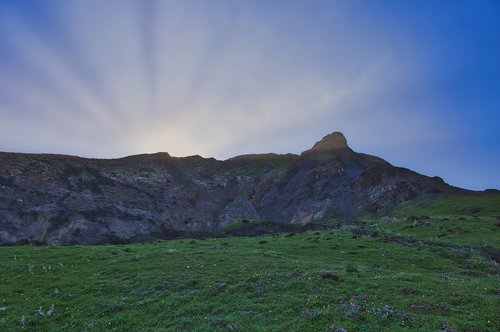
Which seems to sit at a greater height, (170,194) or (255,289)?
(170,194)

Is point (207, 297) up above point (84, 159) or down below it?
below

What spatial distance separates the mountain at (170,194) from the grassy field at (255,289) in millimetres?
52265

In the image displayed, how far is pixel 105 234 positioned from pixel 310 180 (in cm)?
8036

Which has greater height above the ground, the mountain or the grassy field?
the mountain

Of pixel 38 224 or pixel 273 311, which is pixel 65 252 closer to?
pixel 273 311

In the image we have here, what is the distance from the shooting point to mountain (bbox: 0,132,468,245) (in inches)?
Result: 4857

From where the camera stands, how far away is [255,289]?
2941cm

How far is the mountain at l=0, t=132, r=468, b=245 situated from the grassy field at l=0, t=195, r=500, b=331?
171 feet

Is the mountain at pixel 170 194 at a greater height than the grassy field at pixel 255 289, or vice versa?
the mountain at pixel 170 194

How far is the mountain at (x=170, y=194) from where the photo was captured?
123 m

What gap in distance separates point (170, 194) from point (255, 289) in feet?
473

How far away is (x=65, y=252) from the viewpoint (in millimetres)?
50250

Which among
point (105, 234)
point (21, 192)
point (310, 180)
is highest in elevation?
point (310, 180)

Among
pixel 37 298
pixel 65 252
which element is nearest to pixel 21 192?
pixel 65 252
